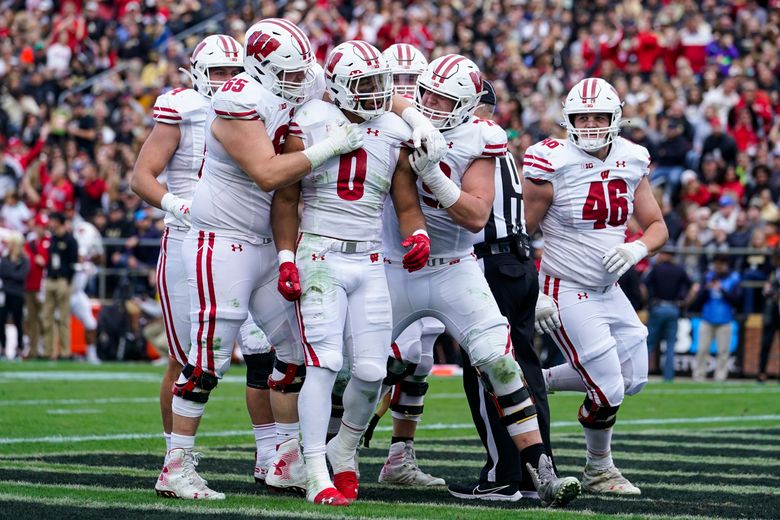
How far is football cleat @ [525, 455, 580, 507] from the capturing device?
5.64m

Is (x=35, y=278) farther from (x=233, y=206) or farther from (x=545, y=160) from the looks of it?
(x=233, y=206)

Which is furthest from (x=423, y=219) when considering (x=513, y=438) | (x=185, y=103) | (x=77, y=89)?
(x=77, y=89)

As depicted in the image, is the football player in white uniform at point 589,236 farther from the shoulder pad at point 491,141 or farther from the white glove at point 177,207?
the white glove at point 177,207

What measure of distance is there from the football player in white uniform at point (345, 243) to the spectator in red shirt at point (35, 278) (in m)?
12.1

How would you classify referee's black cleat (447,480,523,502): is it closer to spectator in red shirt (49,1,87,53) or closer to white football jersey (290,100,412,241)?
white football jersey (290,100,412,241)

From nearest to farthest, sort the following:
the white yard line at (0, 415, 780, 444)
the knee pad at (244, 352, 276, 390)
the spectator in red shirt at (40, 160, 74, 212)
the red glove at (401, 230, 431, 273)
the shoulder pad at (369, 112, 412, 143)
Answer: the red glove at (401, 230, 431, 273)
the shoulder pad at (369, 112, 412, 143)
the knee pad at (244, 352, 276, 390)
the white yard line at (0, 415, 780, 444)
the spectator in red shirt at (40, 160, 74, 212)

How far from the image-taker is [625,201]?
6.91m

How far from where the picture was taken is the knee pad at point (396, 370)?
6711mm

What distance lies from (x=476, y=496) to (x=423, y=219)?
4.26 ft

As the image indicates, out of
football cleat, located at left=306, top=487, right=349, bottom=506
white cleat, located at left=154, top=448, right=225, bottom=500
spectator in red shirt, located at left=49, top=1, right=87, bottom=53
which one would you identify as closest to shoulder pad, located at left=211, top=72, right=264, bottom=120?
white cleat, located at left=154, top=448, right=225, bottom=500

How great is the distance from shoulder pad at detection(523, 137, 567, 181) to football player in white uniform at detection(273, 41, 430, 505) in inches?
43.4

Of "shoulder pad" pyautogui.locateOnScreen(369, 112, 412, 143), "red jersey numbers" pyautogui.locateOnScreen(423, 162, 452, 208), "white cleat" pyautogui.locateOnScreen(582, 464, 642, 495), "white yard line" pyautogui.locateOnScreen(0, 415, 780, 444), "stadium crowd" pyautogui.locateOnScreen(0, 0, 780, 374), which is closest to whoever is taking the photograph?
"shoulder pad" pyautogui.locateOnScreen(369, 112, 412, 143)

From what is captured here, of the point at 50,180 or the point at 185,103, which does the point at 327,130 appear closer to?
the point at 185,103

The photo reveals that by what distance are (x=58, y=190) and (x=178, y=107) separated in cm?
1344
